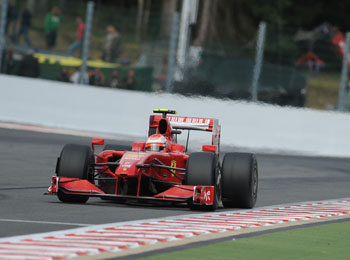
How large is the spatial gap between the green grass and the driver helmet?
264 cm

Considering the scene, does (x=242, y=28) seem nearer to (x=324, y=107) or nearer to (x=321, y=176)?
(x=324, y=107)

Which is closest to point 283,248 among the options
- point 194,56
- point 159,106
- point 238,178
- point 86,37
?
point 238,178

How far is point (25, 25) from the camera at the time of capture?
2477cm

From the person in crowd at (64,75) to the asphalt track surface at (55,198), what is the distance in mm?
2769

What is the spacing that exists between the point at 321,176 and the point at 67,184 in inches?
299

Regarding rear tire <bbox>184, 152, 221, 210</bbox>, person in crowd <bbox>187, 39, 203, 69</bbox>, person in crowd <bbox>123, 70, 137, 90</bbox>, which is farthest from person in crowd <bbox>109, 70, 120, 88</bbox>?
rear tire <bbox>184, 152, 221, 210</bbox>

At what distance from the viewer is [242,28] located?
171 feet

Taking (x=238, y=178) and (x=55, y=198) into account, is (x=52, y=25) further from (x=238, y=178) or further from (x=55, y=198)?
(x=238, y=178)

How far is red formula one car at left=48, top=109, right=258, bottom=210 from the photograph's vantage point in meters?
10.6

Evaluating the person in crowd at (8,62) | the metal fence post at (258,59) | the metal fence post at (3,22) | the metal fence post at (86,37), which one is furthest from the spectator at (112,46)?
the metal fence post at (258,59)

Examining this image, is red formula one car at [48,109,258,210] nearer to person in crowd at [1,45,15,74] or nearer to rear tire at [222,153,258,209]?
rear tire at [222,153,258,209]

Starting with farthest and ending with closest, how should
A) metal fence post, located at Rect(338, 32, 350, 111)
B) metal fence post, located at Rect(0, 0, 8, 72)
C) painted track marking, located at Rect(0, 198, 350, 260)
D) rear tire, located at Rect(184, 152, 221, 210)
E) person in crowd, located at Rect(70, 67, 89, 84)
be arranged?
metal fence post, located at Rect(0, 0, 8, 72)
person in crowd, located at Rect(70, 67, 89, 84)
metal fence post, located at Rect(338, 32, 350, 111)
rear tire, located at Rect(184, 152, 221, 210)
painted track marking, located at Rect(0, 198, 350, 260)

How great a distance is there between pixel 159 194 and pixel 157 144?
109cm

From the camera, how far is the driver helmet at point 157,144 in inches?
453
